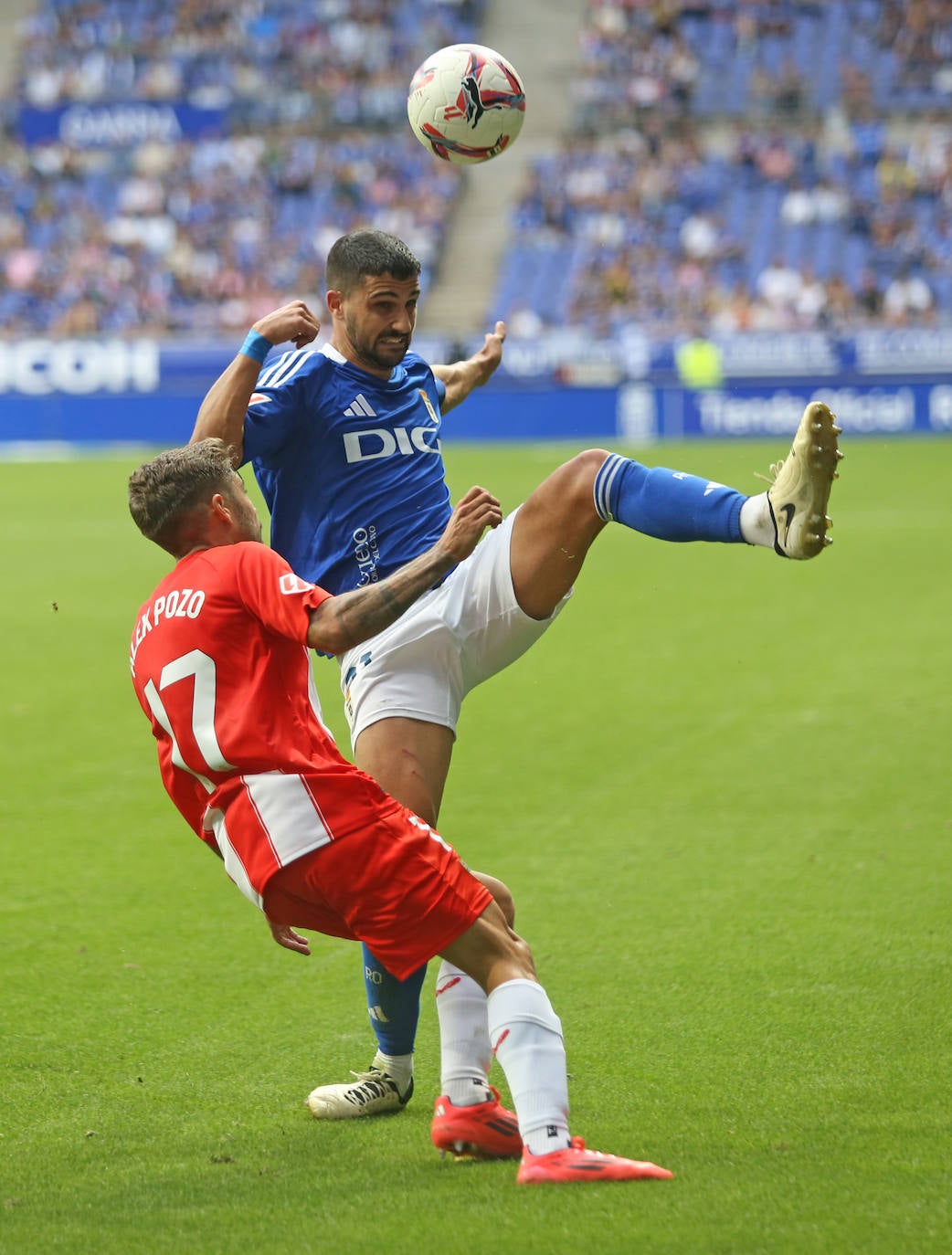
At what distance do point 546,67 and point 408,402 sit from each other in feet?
108

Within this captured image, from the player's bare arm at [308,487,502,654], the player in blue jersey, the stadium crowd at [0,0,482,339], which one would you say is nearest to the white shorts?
the player in blue jersey

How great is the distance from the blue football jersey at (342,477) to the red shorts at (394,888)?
120 cm

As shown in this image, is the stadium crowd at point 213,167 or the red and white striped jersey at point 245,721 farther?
the stadium crowd at point 213,167

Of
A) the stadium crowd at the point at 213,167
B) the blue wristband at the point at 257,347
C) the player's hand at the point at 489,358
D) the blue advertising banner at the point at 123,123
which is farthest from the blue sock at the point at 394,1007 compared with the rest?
the blue advertising banner at the point at 123,123

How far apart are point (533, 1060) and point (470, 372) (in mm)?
2625

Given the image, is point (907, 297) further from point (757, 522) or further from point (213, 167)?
point (757, 522)

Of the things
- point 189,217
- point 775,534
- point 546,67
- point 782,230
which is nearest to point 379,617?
point 775,534

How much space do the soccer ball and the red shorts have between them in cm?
264

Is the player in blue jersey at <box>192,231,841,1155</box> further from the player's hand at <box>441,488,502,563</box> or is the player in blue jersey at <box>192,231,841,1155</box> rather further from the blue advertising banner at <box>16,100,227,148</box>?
the blue advertising banner at <box>16,100,227,148</box>

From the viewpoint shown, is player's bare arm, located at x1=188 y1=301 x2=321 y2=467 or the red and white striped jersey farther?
Answer: player's bare arm, located at x1=188 y1=301 x2=321 y2=467

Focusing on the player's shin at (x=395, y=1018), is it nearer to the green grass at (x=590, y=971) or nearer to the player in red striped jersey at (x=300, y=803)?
the green grass at (x=590, y=971)

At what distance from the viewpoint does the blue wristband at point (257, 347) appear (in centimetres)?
430

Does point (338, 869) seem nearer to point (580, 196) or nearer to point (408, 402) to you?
point (408, 402)

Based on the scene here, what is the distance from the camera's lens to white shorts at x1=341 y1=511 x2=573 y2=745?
14.2 feet
